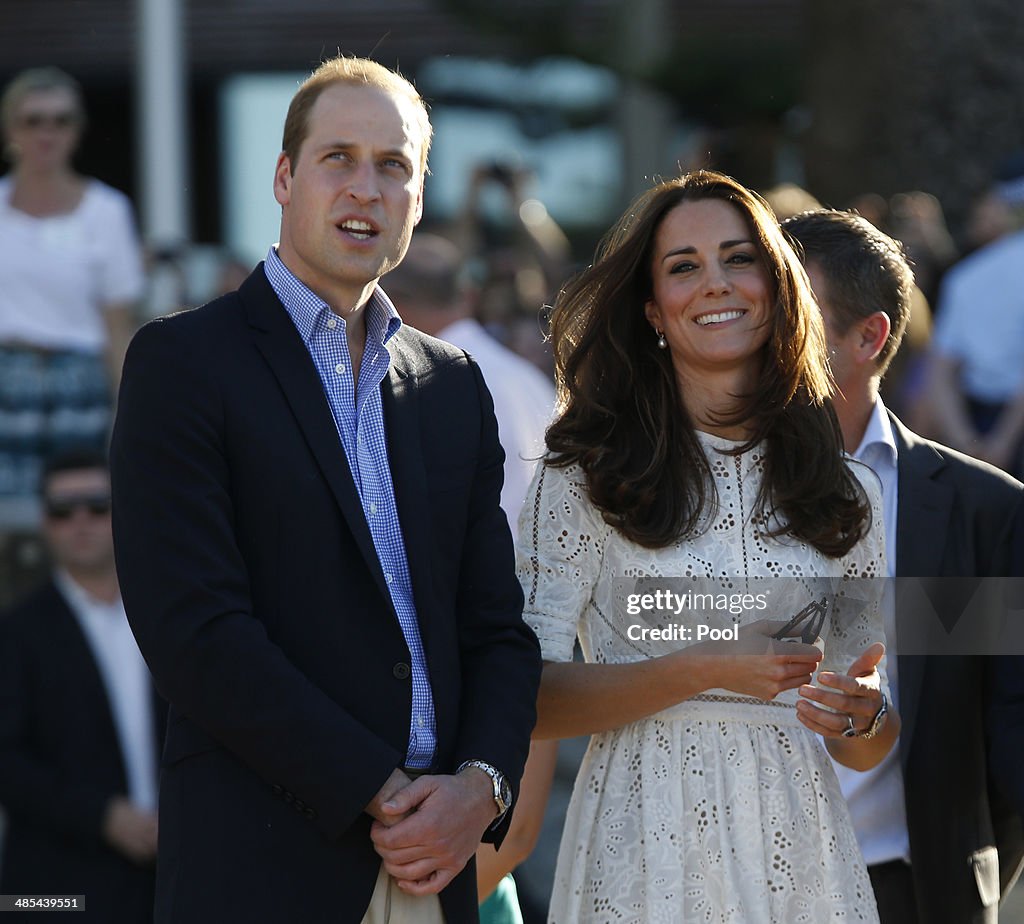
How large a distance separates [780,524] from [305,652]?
3.14ft

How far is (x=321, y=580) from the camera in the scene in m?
2.75

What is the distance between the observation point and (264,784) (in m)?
2.72

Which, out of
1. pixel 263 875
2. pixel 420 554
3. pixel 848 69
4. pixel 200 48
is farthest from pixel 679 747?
pixel 200 48

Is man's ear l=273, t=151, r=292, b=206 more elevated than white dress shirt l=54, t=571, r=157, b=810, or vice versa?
man's ear l=273, t=151, r=292, b=206

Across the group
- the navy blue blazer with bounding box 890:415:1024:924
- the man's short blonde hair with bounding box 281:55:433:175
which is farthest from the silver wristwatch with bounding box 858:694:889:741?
the man's short blonde hair with bounding box 281:55:433:175

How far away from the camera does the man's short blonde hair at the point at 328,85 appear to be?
2.99 metres

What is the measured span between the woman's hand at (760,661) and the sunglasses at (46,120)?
16.8ft

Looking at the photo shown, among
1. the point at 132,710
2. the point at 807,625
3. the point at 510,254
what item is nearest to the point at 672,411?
the point at 807,625

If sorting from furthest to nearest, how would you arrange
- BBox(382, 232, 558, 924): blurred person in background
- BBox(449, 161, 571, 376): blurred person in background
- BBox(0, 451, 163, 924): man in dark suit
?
BBox(449, 161, 571, 376): blurred person in background < BBox(0, 451, 163, 924): man in dark suit < BBox(382, 232, 558, 924): blurred person in background

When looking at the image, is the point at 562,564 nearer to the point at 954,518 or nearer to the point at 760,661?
the point at 760,661

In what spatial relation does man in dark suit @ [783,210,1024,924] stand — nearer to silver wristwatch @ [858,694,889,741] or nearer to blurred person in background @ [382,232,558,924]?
Result: silver wristwatch @ [858,694,889,741]

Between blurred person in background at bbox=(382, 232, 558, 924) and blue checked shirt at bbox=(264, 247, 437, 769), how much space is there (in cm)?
50

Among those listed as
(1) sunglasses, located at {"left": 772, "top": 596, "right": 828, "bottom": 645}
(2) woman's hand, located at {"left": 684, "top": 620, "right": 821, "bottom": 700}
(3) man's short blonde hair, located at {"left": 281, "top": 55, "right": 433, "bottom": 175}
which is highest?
(3) man's short blonde hair, located at {"left": 281, "top": 55, "right": 433, "bottom": 175}

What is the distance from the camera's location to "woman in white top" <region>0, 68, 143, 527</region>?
23.8 feet
